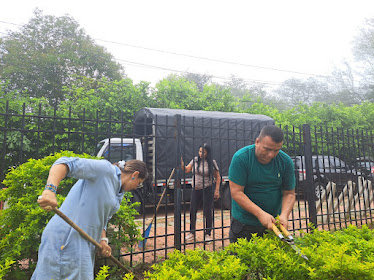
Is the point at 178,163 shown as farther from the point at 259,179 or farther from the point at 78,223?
the point at 78,223

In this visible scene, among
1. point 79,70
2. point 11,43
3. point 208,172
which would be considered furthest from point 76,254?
point 11,43

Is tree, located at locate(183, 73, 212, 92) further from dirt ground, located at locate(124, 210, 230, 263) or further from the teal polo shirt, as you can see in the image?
the teal polo shirt

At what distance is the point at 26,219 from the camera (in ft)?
9.82

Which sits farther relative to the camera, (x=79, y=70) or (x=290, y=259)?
(x=79, y=70)

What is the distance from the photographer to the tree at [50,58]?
17703 millimetres

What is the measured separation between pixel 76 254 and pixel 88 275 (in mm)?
215

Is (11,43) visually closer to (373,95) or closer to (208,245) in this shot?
(208,245)

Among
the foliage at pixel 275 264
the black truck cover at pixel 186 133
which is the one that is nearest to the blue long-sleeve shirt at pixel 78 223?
the foliage at pixel 275 264

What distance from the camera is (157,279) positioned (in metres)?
1.38

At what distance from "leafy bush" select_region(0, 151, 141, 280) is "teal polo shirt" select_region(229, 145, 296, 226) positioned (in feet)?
5.39

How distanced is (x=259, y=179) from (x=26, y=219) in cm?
260

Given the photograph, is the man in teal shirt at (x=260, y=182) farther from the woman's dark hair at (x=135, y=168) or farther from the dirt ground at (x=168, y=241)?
the dirt ground at (x=168, y=241)

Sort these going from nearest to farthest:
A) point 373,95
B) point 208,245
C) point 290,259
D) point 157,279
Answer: point 157,279, point 290,259, point 208,245, point 373,95

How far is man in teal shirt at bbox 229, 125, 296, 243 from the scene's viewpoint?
250 centimetres
